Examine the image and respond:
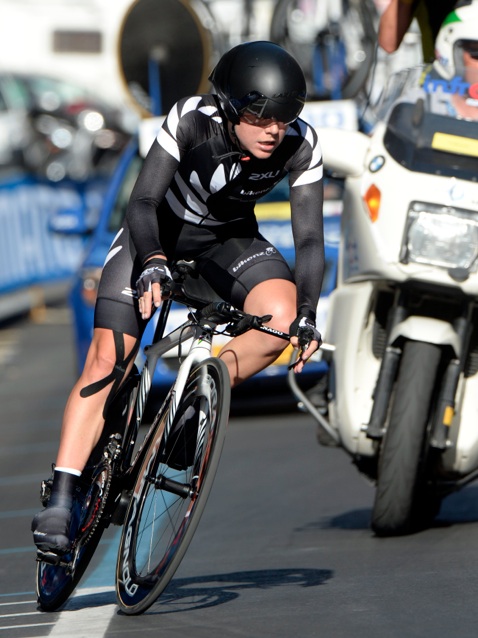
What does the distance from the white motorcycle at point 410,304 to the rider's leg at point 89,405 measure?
144cm

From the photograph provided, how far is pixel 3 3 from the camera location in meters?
34.0

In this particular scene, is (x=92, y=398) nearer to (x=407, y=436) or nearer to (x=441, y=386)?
(x=407, y=436)

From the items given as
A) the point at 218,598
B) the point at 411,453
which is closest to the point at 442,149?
the point at 411,453

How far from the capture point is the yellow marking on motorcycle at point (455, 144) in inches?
289

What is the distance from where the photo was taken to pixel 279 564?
23.1ft

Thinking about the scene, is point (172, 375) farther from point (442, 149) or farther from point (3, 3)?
point (3, 3)

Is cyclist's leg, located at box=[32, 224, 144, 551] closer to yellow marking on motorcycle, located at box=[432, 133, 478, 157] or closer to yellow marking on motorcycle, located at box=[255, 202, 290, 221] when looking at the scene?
yellow marking on motorcycle, located at box=[432, 133, 478, 157]

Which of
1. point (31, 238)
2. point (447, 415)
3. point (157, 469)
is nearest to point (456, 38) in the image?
point (447, 415)

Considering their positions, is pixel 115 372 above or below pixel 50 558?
above

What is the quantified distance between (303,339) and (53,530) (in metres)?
1.12

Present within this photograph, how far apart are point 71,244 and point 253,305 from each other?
16278 millimetres

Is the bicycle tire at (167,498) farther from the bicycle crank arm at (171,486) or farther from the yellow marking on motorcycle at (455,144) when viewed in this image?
the yellow marking on motorcycle at (455,144)

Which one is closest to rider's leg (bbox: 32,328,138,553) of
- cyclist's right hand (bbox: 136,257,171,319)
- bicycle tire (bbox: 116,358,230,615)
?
bicycle tire (bbox: 116,358,230,615)

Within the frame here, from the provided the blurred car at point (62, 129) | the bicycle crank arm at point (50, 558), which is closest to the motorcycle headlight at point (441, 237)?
the bicycle crank arm at point (50, 558)
